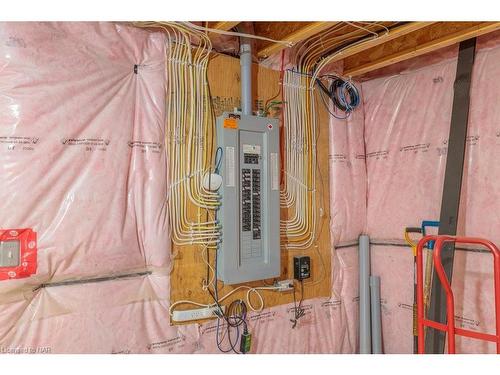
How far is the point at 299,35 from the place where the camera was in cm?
196

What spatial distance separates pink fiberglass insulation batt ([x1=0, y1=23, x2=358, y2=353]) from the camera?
5.00 feet

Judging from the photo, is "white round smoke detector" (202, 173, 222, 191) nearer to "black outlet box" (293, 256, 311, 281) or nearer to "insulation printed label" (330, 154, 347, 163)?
"black outlet box" (293, 256, 311, 281)

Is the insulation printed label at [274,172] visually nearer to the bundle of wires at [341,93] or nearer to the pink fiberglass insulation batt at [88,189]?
the pink fiberglass insulation batt at [88,189]

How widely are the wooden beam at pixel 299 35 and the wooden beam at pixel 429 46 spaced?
59 centimetres

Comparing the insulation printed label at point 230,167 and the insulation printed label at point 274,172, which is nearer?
the insulation printed label at point 230,167

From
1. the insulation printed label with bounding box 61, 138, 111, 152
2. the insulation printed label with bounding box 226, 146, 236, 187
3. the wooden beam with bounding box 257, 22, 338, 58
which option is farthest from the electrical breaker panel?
the insulation printed label with bounding box 61, 138, 111, 152

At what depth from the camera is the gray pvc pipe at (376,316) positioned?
8.30 ft

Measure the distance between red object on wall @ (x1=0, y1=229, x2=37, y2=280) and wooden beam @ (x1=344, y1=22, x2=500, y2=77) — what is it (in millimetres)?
2306

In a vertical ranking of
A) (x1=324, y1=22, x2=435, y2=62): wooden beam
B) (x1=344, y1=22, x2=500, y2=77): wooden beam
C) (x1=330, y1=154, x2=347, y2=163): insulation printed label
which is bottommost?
(x1=330, y1=154, x2=347, y2=163): insulation printed label

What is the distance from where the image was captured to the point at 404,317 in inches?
96.9

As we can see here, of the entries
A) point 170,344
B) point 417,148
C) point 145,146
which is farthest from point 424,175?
point 170,344

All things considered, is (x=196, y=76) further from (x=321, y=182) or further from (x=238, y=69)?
(x=321, y=182)

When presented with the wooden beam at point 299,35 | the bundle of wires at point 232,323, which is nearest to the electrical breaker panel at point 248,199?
the bundle of wires at point 232,323

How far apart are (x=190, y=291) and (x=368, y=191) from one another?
1592 millimetres
